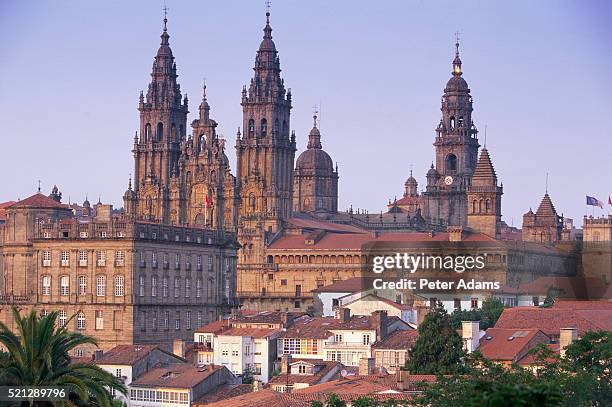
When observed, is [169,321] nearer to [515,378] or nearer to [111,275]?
[111,275]

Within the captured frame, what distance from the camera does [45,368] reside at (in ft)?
191

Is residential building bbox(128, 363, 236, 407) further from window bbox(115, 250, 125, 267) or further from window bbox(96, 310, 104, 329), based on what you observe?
window bbox(115, 250, 125, 267)

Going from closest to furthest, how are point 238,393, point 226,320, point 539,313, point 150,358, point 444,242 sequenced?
point 238,393 → point 150,358 → point 539,313 → point 226,320 → point 444,242

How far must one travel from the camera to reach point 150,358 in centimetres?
10912

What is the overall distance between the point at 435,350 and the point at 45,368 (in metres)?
47.5

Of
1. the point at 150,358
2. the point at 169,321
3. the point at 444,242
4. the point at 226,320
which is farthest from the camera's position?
the point at 444,242

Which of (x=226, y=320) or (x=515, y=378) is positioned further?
(x=226, y=320)

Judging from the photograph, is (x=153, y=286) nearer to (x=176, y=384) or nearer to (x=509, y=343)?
(x=176, y=384)

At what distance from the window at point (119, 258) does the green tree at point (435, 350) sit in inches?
1799

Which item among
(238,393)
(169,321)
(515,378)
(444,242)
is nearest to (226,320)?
(169,321)

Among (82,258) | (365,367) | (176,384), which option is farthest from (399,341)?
(82,258)

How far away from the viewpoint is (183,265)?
155 m

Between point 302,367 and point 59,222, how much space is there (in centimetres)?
4512

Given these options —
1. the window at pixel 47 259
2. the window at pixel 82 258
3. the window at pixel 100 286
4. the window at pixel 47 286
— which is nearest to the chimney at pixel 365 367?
the window at pixel 100 286
